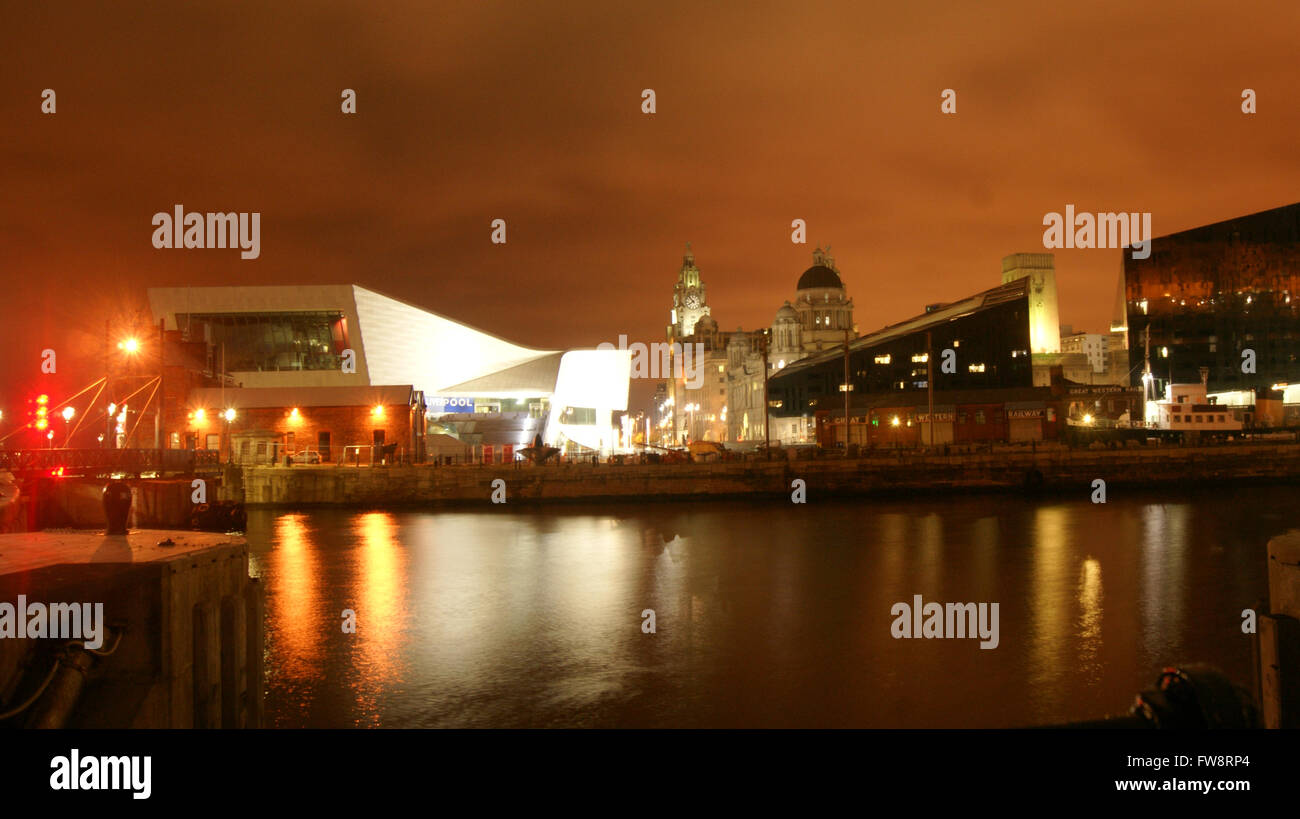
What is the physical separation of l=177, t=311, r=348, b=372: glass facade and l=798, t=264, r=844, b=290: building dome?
8369cm

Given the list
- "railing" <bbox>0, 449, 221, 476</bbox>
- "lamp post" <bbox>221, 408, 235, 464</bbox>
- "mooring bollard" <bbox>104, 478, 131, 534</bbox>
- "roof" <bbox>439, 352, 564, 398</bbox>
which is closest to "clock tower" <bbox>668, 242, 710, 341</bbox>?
"roof" <bbox>439, 352, 564, 398</bbox>

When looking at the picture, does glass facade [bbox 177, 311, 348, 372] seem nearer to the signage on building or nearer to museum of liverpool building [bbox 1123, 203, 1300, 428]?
the signage on building

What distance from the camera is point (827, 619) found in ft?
53.3

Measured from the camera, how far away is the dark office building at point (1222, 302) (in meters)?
82.1

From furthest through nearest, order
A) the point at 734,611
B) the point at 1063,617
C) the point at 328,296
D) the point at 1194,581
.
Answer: the point at 328,296 < the point at 1194,581 < the point at 734,611 < the point at 1063,617

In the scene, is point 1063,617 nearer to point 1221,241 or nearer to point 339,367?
point 339,367

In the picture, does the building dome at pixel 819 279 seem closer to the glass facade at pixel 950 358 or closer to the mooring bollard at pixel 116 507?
the glass facade at pixel 950 358

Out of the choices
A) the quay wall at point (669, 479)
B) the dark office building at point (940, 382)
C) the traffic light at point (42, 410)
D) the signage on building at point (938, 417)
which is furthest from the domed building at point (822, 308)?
the traffic light at point (42, 410)

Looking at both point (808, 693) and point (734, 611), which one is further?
point (734, 611)

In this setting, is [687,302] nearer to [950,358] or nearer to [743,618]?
[950,358]

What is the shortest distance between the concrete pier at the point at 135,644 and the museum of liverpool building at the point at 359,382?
37235mm

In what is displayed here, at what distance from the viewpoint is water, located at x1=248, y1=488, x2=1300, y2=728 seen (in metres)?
11.4

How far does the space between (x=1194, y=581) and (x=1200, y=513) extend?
632 inches
